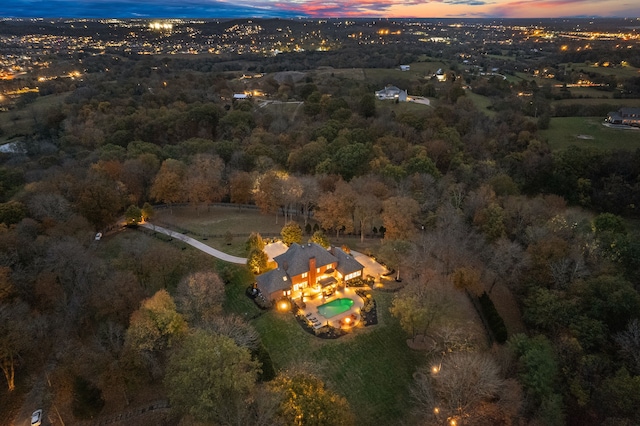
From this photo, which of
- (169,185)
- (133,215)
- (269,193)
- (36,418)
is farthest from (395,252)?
(133,215)

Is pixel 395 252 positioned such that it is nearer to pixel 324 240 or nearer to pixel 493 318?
pixel 324 240

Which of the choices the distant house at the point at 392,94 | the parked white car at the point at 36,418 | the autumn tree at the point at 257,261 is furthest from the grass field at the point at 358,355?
the distant house at the point at 392,94

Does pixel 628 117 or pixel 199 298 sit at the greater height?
pixel 628 117

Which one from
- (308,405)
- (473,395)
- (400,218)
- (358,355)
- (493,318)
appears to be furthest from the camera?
(400,218)

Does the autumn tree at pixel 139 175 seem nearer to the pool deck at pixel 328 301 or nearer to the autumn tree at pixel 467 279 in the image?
the pool deck at pixel 328 301

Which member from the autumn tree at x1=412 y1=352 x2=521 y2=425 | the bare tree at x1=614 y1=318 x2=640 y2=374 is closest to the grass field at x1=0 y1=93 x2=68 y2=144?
the autumn tree at x1=412 y1=352 x2=521 y2=425

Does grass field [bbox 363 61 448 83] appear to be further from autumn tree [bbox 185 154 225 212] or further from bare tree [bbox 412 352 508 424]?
bare tree [bbox 412 352 508 424]
